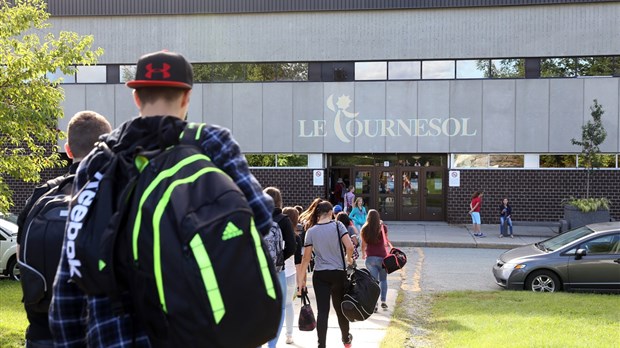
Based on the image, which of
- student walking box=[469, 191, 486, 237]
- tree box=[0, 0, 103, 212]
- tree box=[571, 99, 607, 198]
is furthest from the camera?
→ tree box=[571, 99, 607, 198]

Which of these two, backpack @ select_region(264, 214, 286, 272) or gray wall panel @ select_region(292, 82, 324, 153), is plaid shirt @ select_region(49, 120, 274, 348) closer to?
backpack @ select_region(264, 214, 286, 272)

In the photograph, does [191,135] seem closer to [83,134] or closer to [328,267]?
[83,134]

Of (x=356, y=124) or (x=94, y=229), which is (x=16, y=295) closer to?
(x=94, y=229)

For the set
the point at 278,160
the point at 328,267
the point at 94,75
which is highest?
the point at 94,75

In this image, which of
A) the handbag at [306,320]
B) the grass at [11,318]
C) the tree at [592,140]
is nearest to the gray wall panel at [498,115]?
the tree at [592,140]

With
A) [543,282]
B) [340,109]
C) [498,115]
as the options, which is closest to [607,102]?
[498,115]

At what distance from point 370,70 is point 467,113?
4167 millimetres

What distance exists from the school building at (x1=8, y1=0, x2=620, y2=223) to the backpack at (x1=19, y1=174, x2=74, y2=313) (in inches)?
905

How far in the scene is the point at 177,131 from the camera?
83.1 inches

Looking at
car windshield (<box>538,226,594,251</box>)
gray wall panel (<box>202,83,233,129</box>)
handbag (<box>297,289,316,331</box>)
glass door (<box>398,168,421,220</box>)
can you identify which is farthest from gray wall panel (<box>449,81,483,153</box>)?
handbag (<box>297,289,316,331</box>)

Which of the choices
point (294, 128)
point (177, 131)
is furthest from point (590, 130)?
point (177, 131)

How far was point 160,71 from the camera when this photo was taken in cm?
217

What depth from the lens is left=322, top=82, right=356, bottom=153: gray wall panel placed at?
25.7 metres

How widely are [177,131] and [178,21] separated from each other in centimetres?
2558
